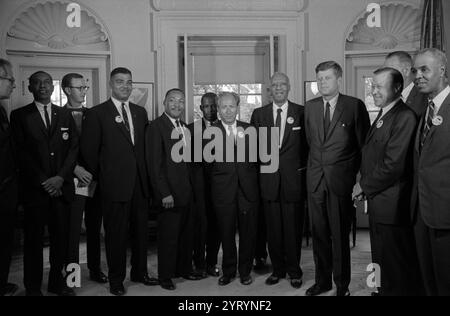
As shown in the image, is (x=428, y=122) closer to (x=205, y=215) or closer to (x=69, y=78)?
(x=205, y=215)

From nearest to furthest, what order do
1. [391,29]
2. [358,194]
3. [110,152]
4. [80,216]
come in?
[358,194], [110,152], [80,216], [391,29]

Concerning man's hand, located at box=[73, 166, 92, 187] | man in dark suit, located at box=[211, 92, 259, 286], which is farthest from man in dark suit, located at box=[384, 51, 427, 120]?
man's hand, located at box=[73, 166, 92, 187]

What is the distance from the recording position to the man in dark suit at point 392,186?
2.51 metres

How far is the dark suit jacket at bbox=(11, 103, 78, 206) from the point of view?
297 cm

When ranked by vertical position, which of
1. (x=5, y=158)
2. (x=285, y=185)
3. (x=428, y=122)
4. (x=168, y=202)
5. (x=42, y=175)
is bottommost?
(x=168, y=202)

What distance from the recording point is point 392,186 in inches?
101

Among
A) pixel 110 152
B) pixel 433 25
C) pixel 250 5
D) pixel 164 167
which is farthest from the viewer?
pixel 250 5

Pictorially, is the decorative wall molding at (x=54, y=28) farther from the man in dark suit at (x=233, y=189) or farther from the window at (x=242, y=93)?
the man in dark suit at (x=233, y=189)

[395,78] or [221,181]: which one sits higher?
[395,78]

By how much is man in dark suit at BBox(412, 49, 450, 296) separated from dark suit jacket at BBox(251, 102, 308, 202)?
1.00m

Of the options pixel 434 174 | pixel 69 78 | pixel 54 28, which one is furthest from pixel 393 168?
pixel 54 28

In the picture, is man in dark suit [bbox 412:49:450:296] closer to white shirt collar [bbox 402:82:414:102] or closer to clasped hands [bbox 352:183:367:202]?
clasped hands [bbox 352:183:367:202]

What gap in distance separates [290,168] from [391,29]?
2.83 metres

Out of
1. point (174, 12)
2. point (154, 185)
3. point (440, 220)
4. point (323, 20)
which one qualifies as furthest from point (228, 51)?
point (440, 220)
